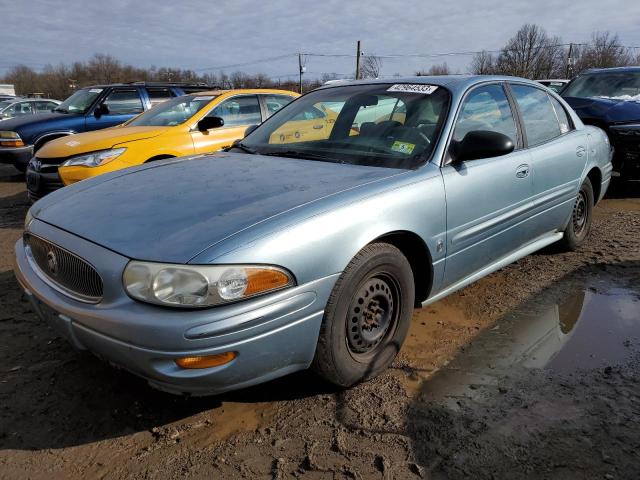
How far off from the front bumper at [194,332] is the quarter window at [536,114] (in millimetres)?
2363

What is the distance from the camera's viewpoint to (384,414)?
93.0 inches

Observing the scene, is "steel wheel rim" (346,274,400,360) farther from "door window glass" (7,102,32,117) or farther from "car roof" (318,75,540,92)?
"door window glass" (7,102,32,117)

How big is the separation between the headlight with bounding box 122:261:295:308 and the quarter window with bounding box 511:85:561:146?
2631 millimetres

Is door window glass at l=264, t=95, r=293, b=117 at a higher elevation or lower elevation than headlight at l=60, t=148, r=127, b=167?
higher

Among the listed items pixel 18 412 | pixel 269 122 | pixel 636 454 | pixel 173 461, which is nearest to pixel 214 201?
pixel 173 461

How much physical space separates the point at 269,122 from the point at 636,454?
10.2ft

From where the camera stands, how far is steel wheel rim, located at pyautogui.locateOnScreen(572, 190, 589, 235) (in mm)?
4492

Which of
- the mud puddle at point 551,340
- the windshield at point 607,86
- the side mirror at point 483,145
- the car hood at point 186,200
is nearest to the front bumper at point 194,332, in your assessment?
the car hood at point 186,200

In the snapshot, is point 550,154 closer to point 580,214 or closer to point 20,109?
point 580,214

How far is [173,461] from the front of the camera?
6.82 ft

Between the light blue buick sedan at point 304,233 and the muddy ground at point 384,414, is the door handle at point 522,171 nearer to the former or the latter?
the light blue buick sedan at point 304,233

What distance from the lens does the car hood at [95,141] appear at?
5680 mm

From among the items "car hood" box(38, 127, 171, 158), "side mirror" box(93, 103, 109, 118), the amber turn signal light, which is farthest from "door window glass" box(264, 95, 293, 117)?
the amber turn signal light

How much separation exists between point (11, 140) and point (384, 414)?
8.67m
